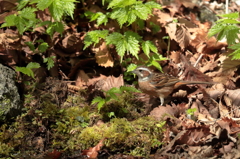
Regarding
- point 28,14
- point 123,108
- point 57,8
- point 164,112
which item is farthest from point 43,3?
→ point 164,112

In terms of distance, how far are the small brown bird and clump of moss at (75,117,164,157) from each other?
0.84 m

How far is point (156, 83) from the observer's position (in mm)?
5871

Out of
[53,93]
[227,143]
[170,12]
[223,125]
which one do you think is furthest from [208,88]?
[53,93]

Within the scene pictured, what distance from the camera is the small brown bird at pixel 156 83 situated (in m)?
5.84

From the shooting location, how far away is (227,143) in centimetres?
448

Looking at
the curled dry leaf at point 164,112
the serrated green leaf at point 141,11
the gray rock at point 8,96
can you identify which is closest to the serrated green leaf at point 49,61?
the gray rock at point 8,96

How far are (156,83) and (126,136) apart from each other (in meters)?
1.39

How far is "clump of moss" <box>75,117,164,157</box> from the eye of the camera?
15.6ft

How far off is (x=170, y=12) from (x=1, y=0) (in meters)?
3.83

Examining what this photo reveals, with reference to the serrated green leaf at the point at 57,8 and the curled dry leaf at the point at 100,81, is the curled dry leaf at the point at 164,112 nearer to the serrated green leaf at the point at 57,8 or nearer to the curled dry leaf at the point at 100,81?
the curled dry leaf at the point at 100,81

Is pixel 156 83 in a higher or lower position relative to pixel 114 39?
lower

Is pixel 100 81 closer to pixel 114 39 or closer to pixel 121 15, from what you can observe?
pixel 114 39

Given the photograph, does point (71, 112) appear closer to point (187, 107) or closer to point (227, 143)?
point (187, 107)

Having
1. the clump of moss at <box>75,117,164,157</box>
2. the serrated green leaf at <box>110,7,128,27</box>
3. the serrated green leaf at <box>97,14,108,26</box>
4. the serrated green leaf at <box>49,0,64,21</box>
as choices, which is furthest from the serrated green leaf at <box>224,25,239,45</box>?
the serrated green leaf at <box>49,0,64,21</box>
